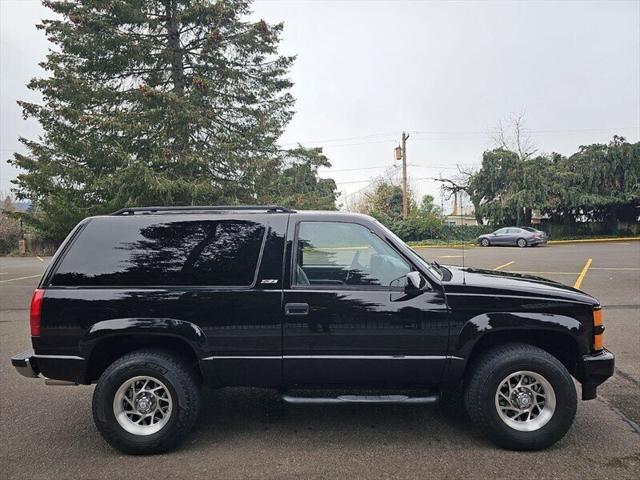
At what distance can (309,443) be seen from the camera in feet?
11.8

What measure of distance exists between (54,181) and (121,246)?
1651 cm

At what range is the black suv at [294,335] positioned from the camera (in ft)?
11.3

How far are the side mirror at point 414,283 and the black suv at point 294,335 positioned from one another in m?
0.01

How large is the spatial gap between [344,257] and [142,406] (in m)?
1.93

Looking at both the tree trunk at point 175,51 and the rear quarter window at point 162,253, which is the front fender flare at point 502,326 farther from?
the tree trunk at point 175,51

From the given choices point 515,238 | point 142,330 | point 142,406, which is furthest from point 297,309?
point 515,238

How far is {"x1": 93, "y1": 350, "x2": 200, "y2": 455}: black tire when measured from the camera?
345 centimetres

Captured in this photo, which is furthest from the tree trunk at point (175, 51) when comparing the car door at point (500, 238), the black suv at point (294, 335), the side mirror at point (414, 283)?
the car door at point (500, 238)

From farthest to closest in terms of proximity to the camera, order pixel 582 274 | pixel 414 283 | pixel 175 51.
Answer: pixel 175 51, pixel 582 274, pixel 414 283

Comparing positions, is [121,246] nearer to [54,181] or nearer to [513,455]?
[513,455]

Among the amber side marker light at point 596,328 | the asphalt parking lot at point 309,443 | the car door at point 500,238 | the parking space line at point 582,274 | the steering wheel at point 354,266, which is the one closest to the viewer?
the asphalt parking lot at point 309,443

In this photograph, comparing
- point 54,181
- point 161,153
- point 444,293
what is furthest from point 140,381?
point 54,181

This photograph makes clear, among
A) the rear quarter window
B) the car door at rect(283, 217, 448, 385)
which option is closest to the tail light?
the rear quarter window

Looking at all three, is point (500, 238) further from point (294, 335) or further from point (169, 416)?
point (169, 416)
